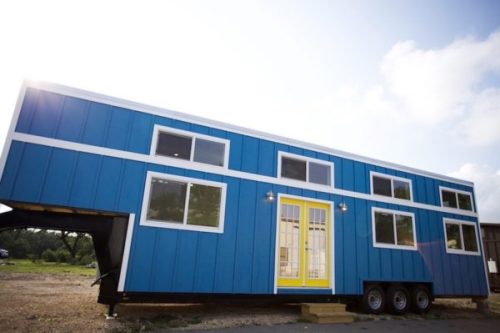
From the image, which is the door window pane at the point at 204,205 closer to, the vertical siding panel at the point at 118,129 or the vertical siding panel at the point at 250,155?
the vertical siding panel at the point at 250,155

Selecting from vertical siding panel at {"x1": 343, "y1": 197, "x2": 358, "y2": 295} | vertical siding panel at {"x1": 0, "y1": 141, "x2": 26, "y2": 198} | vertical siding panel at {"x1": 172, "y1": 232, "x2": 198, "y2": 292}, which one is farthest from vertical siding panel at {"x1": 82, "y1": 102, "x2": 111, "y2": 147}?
vertical siding panel at {"x1": 343, "y1": 197, "x2": 358, "y2": 295}

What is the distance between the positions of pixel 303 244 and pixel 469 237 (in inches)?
264

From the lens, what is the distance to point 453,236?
32.3 feet

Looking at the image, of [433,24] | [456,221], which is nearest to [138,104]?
[433,24]

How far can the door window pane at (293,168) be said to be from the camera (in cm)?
783

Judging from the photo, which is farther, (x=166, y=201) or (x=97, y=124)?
(x=166, y=201)

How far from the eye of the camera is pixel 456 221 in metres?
10.1

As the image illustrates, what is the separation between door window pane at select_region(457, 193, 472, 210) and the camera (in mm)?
10453

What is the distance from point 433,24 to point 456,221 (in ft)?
21.0

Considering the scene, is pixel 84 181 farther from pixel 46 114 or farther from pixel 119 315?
pixel 119 315

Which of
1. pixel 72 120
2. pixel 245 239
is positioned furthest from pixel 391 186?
pixel 72 120

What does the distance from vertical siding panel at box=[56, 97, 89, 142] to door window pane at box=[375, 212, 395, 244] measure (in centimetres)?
795

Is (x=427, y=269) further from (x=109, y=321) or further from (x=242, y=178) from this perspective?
(x=109, y=321)

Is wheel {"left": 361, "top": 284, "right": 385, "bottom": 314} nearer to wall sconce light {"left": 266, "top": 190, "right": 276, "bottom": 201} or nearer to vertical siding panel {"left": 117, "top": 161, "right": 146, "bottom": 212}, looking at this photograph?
wall sconce light {"left": 266, "top": 190, "right": 276, "bottom": 201}
